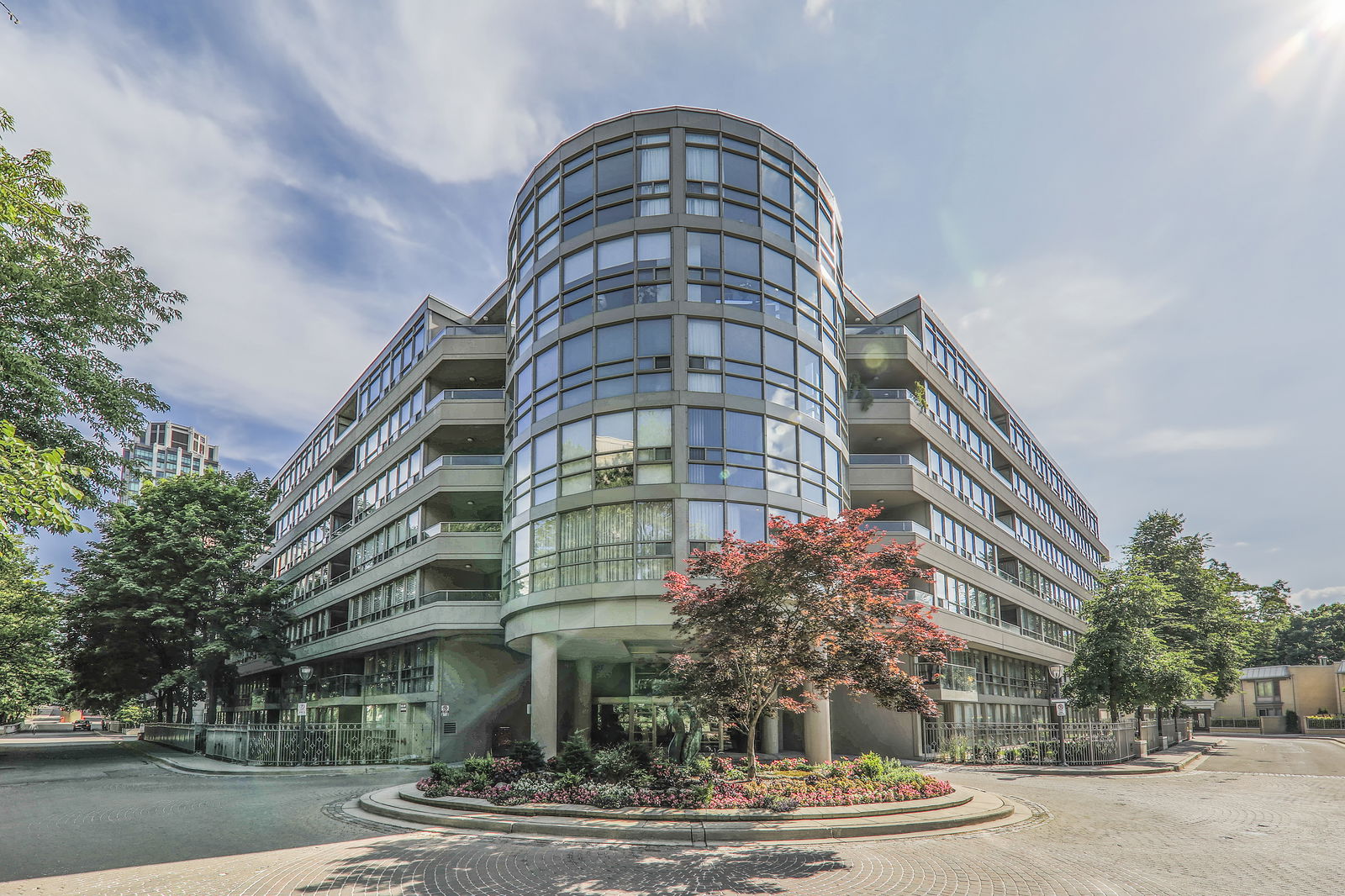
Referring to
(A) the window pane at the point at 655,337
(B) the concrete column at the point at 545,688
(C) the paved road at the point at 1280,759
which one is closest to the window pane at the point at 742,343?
(A) the window pane at the point at 655,337

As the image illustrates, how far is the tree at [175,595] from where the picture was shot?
39.0m

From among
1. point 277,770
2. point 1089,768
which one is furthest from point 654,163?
point 1089,768

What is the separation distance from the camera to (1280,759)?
36344 millimetres

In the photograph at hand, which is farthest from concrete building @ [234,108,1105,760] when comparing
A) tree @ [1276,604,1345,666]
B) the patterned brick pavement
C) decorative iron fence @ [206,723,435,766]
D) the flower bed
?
tree @ [1276,604,1345,666]

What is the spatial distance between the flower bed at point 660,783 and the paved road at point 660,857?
83.6 inches

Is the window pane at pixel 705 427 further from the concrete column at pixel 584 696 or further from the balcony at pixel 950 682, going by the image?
the balcony at pixel 950 682

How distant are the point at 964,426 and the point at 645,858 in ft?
113

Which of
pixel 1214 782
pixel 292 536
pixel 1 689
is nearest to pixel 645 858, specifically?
pixel 1214 782

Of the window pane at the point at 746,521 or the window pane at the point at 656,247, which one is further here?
the window pane at the point at 656,247

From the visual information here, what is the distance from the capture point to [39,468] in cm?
1019

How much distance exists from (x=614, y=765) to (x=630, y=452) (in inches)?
404

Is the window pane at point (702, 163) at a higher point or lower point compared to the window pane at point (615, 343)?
higher

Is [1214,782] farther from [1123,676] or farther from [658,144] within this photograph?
[658,144]

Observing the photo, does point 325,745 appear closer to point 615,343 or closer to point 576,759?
point 576,759
